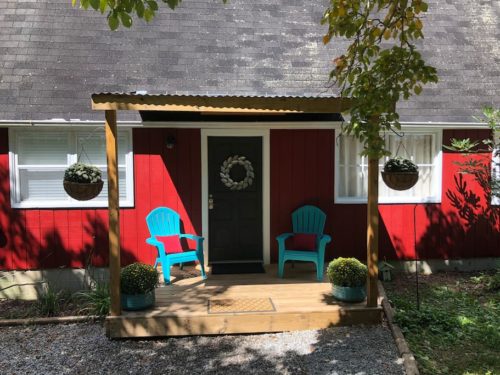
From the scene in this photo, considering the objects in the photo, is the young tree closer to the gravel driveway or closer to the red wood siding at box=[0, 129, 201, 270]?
the gravel driveway

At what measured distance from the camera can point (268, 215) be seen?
7.36m

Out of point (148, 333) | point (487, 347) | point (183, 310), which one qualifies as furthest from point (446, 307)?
point (148, 333)

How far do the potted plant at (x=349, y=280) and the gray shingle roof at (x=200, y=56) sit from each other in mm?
2756

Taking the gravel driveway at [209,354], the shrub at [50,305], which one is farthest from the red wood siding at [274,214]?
the gravel driveway at [209,354]

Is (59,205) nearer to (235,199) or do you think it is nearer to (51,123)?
(51,123)

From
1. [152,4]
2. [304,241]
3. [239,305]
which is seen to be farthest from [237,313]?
[152,4]

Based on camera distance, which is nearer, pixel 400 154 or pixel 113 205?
pixel 113 205

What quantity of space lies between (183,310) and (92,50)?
4.52m

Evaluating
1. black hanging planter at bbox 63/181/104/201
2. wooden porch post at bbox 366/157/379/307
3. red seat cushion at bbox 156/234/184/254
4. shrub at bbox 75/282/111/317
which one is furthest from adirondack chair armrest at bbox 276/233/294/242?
black hanging planter at bbox 63/181/104/201

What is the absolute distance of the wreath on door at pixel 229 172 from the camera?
23.8ft

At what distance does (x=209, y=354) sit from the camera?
4785 mm

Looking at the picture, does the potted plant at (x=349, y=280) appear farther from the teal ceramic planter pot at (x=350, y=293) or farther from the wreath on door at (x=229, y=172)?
the wreath on door at (x=229, y=172)

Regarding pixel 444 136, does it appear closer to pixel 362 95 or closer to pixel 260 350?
pixel 362 95

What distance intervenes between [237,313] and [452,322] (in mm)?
2461
